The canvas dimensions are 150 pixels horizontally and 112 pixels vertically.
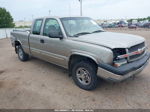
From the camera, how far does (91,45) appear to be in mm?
3160

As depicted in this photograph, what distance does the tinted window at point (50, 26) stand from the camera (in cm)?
407

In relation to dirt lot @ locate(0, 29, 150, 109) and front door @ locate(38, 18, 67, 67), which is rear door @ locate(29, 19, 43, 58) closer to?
front door @ locate(38, 18, 67, 67)

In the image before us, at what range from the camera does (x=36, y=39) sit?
4.88 meters

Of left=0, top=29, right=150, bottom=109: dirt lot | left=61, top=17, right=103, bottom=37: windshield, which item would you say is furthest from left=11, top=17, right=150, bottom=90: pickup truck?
left=0, top=29, right=150, bottom=109: dirt lot

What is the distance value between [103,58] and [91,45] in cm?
43

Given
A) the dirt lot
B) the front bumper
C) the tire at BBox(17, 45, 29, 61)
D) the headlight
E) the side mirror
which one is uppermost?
the side mirror

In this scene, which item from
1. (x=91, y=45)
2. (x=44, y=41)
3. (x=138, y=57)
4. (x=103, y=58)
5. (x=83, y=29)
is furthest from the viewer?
(x=44, y=41)

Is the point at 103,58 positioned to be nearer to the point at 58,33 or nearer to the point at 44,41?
the point at 58,33

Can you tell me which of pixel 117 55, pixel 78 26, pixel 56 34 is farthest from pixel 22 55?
pixel 117 55

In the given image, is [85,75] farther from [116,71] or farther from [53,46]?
[53,46]

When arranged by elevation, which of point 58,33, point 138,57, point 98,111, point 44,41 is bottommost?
point 98,111

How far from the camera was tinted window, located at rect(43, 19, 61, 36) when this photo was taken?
13.4 ft

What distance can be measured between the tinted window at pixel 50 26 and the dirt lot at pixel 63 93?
1455 mm

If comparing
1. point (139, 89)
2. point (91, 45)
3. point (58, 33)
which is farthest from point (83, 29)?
point (139, 89)
